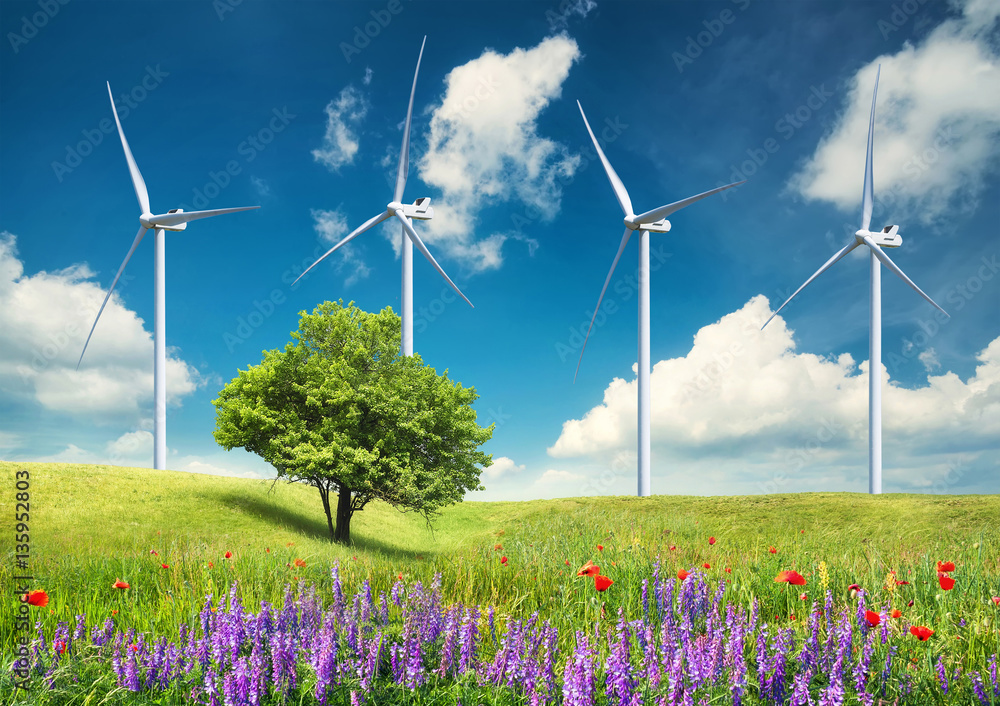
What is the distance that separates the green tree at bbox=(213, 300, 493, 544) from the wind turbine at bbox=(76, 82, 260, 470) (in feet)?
32.0

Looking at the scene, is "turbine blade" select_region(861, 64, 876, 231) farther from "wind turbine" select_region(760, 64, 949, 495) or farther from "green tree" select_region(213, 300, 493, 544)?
"green tree" select_region(213, 300, 493, 544)

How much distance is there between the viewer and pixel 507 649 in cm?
545

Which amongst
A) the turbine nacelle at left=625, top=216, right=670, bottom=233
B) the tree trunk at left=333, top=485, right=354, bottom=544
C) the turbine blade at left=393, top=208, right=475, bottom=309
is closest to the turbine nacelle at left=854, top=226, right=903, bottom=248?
the turbine nacelle at left=625, top=216, right=670, bottom=233

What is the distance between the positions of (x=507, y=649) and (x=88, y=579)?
36.8 ft

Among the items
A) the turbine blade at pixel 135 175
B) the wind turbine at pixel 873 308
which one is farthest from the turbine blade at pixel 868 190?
the turbine blade at pixel 135 175

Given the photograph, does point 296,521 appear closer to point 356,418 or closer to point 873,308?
point 356,418

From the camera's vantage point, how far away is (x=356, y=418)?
1080 inches

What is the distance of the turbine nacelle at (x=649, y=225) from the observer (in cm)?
4011

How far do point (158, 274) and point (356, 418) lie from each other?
2126 centimetres

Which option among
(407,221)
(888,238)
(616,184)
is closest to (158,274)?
(407,221)

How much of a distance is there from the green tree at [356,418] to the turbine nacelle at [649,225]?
53.7ft

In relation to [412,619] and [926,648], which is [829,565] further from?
[412,619]

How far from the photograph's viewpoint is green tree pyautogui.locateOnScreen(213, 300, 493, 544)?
26781 millimetres

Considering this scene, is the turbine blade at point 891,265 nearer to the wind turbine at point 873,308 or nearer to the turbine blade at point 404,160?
the wind turbine at point 873,308
